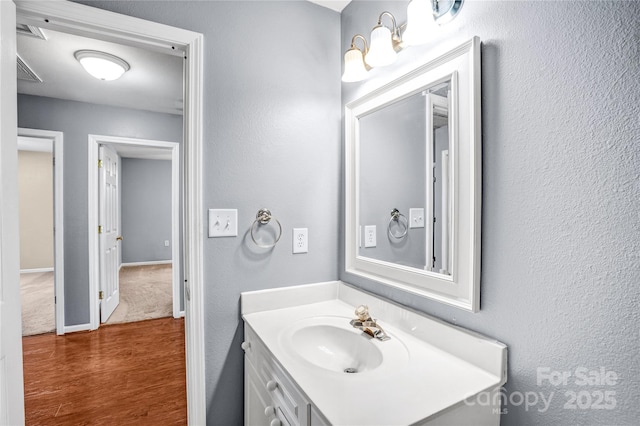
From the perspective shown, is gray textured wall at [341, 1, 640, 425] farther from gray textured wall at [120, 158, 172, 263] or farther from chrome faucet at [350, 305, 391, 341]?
gray textured wall at [120, 158, 172, 263]

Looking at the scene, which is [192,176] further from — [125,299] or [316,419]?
[125,299]

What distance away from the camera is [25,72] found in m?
2.46

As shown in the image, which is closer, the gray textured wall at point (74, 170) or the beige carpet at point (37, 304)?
the gray textured wall at point (74, 170)

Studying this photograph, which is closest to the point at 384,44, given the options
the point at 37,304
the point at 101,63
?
the point at 101,63

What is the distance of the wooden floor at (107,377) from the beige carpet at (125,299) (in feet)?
1.01

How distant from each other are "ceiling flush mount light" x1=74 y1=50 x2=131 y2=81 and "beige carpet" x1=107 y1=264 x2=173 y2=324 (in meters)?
2.48

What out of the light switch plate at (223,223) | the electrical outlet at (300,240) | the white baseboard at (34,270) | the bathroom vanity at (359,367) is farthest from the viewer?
the white baseboard at (34,270)

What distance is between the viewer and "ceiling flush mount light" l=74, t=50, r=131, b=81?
2.20 metres

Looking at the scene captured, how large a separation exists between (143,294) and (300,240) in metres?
3.76

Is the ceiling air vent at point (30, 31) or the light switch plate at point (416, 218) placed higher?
the ceiling air vent at point (30, 31)

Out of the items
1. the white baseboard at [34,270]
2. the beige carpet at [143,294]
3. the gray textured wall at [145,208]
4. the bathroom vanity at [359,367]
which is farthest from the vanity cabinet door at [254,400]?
the white baseboard at [34,270]

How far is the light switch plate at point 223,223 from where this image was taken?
134 cm

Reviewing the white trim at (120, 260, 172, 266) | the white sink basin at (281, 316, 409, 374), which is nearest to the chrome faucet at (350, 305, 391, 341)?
the white sink basin at (281, 316, 409, 374)

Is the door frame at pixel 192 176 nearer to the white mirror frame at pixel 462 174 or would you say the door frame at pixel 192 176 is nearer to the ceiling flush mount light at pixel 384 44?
the ceiling flush mount light at pixel 384 44
